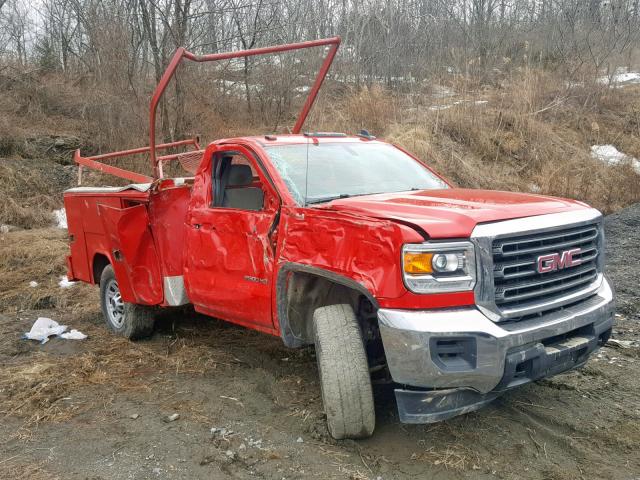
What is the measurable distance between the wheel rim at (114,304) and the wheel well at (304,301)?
2.59m

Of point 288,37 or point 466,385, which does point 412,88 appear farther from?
point 466,385

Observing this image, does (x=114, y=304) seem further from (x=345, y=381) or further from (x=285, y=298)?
(x=345, y=381)

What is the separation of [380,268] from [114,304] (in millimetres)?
3834

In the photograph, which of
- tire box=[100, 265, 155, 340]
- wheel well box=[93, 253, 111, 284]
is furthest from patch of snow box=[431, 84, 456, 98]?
tire box=[100, 265, 155, 340]

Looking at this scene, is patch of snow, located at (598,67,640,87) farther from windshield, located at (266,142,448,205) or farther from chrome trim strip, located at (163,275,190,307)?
chrome trim strip, located at (163,275,190,307)

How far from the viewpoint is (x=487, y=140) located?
1415 cm

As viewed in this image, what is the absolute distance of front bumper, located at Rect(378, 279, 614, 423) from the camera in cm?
308

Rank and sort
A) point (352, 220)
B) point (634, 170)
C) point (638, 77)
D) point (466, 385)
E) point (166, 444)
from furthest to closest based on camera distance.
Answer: point (638, 77)
point (634, 170)
point (166, 444)
point (352, 220)
point (466, 385)

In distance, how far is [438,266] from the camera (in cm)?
313

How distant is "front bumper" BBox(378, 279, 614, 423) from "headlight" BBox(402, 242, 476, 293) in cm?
13

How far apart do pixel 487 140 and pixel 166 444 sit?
1206 centimetres

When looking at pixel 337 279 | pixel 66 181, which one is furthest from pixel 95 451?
pixel 66 181

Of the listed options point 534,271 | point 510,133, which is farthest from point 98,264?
point 510,133

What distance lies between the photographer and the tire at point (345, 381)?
3471 mm
